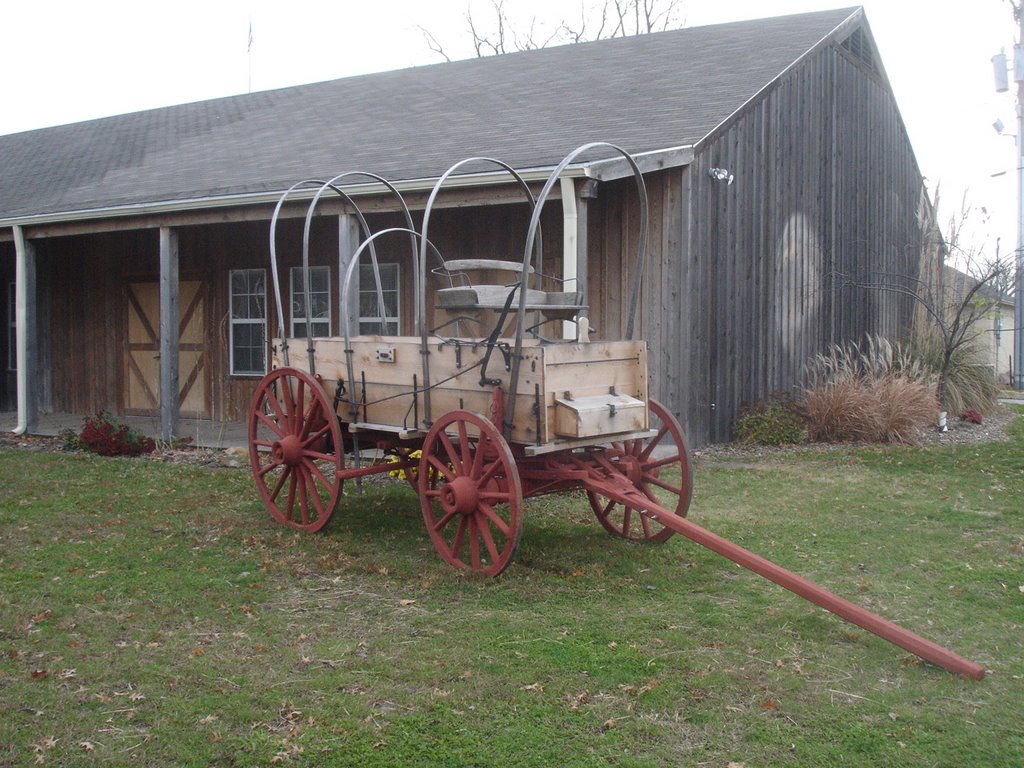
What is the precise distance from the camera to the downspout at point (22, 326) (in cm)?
1200

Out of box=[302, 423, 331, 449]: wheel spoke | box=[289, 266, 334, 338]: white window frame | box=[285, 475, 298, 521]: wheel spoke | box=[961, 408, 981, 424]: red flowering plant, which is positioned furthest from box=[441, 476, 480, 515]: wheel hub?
box=[961, 408, 981, 424]: red flowering plant

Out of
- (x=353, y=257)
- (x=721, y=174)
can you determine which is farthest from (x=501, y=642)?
(x=721, y=174)

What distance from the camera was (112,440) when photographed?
10.6 metres

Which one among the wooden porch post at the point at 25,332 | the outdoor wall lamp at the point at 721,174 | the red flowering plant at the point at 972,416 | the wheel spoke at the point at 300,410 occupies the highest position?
the outdoor wall lamp at the point at 721,174

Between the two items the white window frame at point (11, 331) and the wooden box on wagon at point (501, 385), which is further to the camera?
the white window frame at point (11, 331)

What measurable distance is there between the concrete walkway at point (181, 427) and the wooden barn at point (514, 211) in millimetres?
273

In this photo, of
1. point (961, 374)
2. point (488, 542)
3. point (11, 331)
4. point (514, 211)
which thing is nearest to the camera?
point (488, 542)

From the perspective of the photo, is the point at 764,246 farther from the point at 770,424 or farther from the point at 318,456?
the point at 318,456

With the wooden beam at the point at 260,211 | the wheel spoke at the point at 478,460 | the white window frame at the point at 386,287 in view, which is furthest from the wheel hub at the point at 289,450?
the white window frame at the point at 386,287

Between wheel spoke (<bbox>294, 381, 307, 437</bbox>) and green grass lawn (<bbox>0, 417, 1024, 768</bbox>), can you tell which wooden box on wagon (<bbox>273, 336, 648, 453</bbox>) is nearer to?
wheel spoke (<bbox>294, 381, 307, 437</bbox>)

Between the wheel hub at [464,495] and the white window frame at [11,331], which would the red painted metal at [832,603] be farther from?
the white window frame at [11,331]

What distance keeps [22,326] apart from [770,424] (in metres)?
8.98

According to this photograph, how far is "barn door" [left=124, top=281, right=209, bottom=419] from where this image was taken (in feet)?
44.2

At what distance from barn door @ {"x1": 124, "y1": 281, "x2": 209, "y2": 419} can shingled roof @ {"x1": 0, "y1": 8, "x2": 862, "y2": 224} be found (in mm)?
1700
